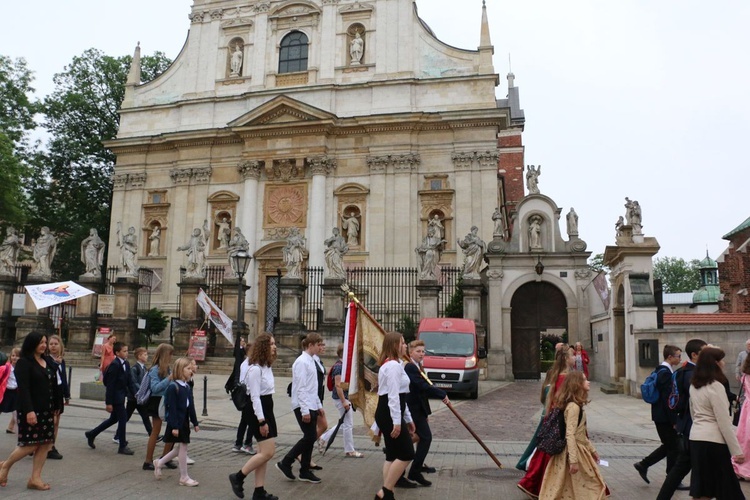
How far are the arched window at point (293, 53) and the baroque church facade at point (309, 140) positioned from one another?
79 mm

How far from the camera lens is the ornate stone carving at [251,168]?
33062mm

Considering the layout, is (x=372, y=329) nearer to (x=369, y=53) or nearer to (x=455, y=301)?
(x=455, y=301)

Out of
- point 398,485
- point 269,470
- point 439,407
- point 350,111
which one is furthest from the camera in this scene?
point 350,111

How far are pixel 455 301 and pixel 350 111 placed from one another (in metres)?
13.5

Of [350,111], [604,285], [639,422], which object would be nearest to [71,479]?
[639,422]

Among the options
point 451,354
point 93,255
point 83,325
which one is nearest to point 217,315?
point 451,354

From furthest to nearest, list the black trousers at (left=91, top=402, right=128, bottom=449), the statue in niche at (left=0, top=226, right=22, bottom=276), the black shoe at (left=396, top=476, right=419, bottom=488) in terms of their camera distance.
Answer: the statue in niche at (left=0, top=226, right=22, bottom=276) → the black trousers at (left=91, top=402, right=128, bottom=449) → the black shoe at (left=396, top=476, right=419, bottom=488)

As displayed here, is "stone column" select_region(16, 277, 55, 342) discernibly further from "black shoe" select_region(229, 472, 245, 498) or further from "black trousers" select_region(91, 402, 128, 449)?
"black shoe" select_region(229, 472, 245, 498)

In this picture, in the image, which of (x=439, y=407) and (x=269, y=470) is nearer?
(x=269, y=470)

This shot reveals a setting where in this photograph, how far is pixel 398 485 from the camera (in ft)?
23.3

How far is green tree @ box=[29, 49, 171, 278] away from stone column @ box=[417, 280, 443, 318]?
24.9m

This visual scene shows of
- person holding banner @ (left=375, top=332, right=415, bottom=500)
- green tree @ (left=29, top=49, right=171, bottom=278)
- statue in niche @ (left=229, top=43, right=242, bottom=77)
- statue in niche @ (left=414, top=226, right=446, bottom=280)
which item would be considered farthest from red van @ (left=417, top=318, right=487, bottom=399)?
green tree @ (left=29, top=49, right=171, bottom=278)

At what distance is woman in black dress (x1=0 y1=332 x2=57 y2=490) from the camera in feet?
21.5

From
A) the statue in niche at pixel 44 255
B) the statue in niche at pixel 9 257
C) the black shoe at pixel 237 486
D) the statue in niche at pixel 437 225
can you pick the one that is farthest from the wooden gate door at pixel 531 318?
the statue in niche at pixel 9 257
